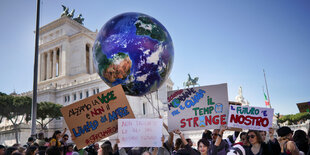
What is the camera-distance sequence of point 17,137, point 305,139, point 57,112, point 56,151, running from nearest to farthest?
point 56,151, point 305,139, point 17,137, point 57,112

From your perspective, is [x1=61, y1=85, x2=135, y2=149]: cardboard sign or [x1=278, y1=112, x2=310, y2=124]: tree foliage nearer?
[x1=61, y1=85, x2=135, y2=149]: cardboard sign

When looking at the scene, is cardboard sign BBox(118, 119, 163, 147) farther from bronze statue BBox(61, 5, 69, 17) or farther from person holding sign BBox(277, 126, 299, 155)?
bronze statue BBox(61, 5, 69, 17)

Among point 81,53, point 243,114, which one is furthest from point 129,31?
point 81,53

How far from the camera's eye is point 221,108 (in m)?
5.38

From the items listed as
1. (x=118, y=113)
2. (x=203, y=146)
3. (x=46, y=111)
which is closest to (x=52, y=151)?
(x=118, y=113)

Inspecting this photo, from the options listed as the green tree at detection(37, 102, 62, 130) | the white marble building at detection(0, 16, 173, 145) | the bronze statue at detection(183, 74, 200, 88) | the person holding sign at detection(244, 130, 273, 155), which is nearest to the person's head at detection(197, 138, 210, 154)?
the person holding sign at detection(244, 130, 273, 155)

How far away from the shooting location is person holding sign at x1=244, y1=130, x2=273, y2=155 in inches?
163

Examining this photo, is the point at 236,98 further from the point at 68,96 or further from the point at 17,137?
the point at 17,137

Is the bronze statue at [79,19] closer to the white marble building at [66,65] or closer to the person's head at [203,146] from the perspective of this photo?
the white marble building at [66,65]

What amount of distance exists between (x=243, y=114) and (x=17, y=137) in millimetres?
29811

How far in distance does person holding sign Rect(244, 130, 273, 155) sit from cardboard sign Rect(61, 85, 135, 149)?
2203 mm

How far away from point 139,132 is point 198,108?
4.48ft

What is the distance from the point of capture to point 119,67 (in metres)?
5.02

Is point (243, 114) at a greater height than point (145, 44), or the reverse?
point (145, 44)
